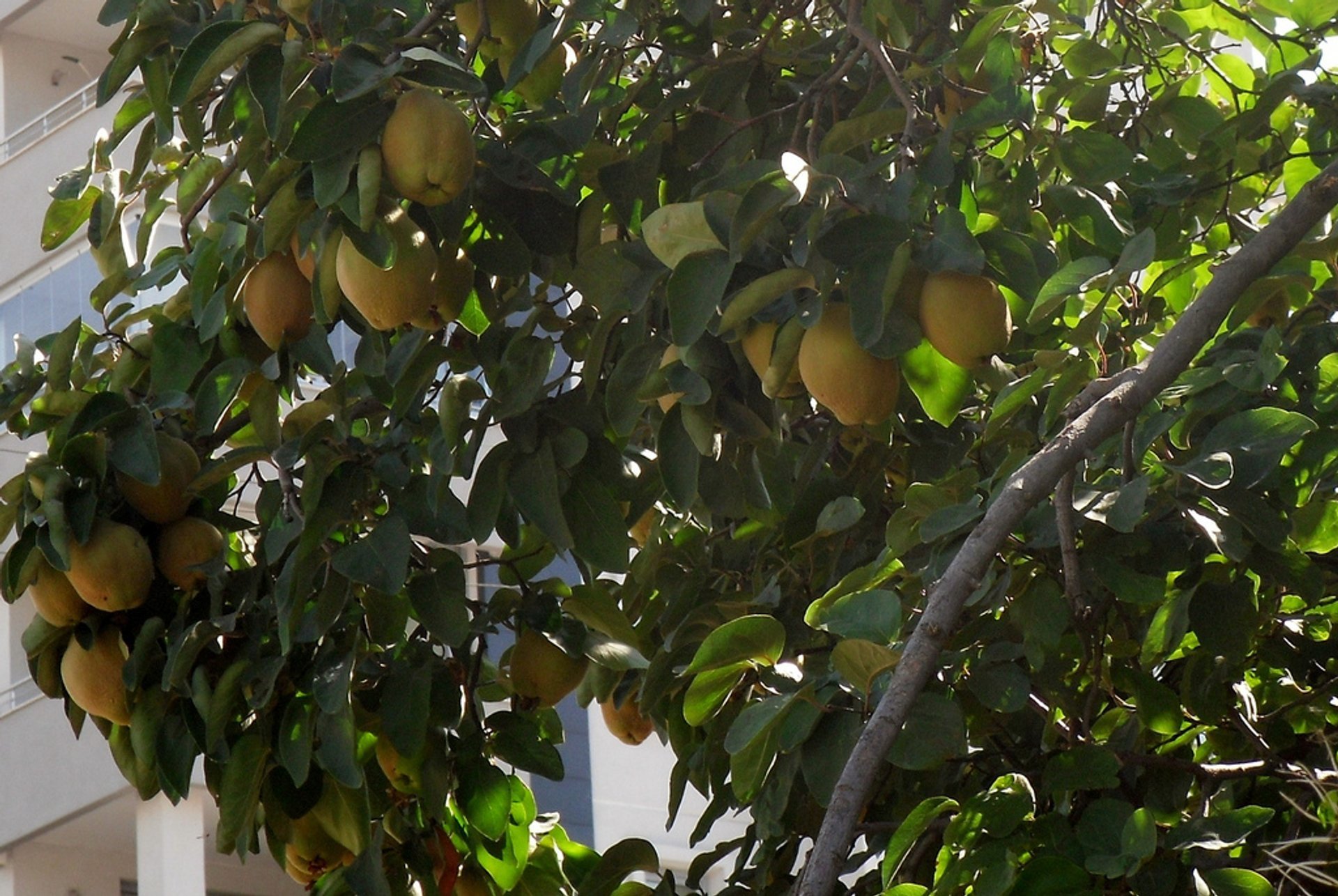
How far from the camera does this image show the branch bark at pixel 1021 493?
126 cm

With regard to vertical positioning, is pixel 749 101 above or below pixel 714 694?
above

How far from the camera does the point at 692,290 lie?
1825 millimetres

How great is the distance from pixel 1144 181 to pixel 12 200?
10005 mm

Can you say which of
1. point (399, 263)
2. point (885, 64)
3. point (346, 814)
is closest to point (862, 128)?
point (885, 64)

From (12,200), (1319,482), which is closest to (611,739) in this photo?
(12,200)

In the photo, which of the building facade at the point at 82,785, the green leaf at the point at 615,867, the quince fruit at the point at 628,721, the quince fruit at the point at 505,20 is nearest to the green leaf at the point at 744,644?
the green leaf at the point at 615,867

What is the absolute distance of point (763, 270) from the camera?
1.89 meters

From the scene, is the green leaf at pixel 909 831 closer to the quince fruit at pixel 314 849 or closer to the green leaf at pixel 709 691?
the green leaf at pixel 709 691

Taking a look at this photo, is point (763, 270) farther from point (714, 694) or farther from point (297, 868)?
point (297, 868)

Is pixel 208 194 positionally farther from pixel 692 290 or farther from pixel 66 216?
pixel 692 290

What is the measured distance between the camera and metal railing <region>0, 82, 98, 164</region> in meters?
11.3

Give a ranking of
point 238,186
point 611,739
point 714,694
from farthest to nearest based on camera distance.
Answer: point 611,739 < point 238,186 < point 714,694

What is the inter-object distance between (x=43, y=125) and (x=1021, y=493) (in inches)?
449

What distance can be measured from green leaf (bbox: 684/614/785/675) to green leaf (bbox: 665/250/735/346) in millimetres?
288
